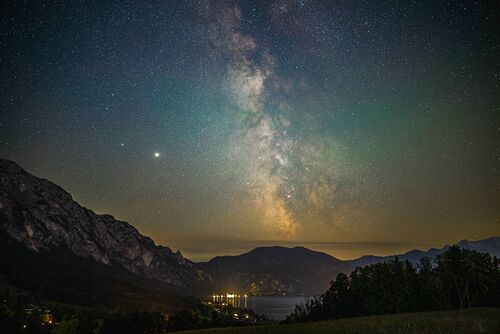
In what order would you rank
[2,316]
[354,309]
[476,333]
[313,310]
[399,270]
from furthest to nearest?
[2,316]
[313,310]
[354,309]
[399,270]
[476,333]

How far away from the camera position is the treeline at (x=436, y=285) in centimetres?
7981

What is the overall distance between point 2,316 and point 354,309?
136514mm

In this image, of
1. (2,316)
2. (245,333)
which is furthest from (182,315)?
(245,333)

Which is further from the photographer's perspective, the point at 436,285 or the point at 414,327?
the point at 436,285

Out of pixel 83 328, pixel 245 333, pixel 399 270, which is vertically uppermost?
pixel 399 270

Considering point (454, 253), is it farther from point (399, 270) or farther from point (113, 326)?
point (113, 326)

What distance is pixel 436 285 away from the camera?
7950cm

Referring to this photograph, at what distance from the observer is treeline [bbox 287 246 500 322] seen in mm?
79812

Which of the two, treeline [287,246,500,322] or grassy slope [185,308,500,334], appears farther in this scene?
treeline [287,246,500,322]

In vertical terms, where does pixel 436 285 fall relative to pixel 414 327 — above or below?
above

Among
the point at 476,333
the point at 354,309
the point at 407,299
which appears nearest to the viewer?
the point at 476,333

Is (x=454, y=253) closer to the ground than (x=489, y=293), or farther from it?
farther from it

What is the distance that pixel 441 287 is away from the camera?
80000 mm

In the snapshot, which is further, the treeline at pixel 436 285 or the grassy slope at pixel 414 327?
the treeline at pixel 436 285
